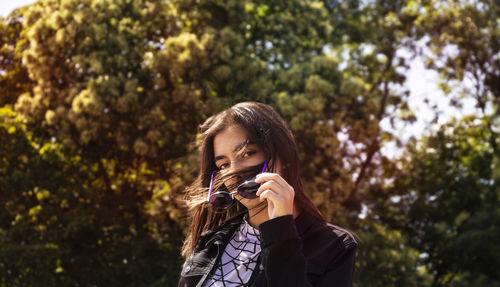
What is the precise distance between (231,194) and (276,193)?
279mm

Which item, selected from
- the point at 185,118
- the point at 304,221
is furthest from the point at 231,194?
the point at 185,118

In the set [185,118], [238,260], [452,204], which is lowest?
[452,204]

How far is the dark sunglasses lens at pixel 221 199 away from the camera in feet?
6.82

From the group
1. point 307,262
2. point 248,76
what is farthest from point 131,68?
point 307,262

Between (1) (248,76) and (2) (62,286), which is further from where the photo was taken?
(2) (62,286)

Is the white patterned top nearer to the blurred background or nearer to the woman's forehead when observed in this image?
the woman's forehead

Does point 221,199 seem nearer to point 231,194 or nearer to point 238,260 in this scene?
point 231,194

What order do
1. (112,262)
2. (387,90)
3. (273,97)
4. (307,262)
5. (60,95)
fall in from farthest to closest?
(387,90) < (112,262) < (60,95) < (273,97) < (307,262)

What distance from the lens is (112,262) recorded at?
12.7 meters

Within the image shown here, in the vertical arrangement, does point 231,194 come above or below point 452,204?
above

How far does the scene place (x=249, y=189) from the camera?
194 cm

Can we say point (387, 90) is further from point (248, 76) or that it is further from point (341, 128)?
point (248, 76)

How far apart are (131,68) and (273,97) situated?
124 inches

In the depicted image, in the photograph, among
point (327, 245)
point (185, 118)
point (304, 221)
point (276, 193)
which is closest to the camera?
point (276, 193)
